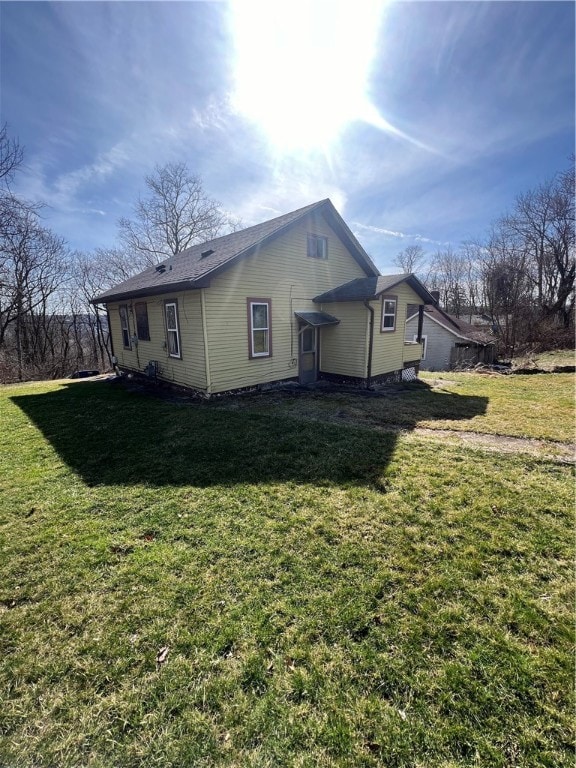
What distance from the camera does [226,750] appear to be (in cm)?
165

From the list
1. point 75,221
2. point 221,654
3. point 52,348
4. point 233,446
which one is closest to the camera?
point 221,654

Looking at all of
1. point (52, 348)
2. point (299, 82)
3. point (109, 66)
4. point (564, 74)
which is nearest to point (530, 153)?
point (564, 74)

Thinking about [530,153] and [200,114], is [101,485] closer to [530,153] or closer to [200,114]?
[200,114]

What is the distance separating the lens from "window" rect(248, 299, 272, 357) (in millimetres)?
9125

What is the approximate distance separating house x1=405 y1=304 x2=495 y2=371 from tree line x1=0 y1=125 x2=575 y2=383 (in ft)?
12.2

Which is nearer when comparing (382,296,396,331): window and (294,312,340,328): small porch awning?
(294,312,340,328): small porch awning

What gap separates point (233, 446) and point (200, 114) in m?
10.6

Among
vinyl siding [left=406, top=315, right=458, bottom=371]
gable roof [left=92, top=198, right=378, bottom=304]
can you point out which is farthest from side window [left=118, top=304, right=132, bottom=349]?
vinyl siding [left=406, top=315, right=458, bottom=371]

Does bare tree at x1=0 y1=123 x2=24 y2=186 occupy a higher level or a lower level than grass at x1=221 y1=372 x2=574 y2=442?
higher

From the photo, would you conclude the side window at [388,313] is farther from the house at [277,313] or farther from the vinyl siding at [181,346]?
the vinyl siding at [181,346]

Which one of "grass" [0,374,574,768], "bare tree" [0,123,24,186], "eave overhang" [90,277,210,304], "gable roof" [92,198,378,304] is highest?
"bare tree" [0,123,24,186]

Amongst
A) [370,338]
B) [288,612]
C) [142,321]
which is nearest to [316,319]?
[370,338]

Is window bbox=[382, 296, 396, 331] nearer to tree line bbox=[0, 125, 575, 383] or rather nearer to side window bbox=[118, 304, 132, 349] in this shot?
side window bbox=[118, 304, 132, 349]

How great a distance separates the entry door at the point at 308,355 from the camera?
35.6 ft
